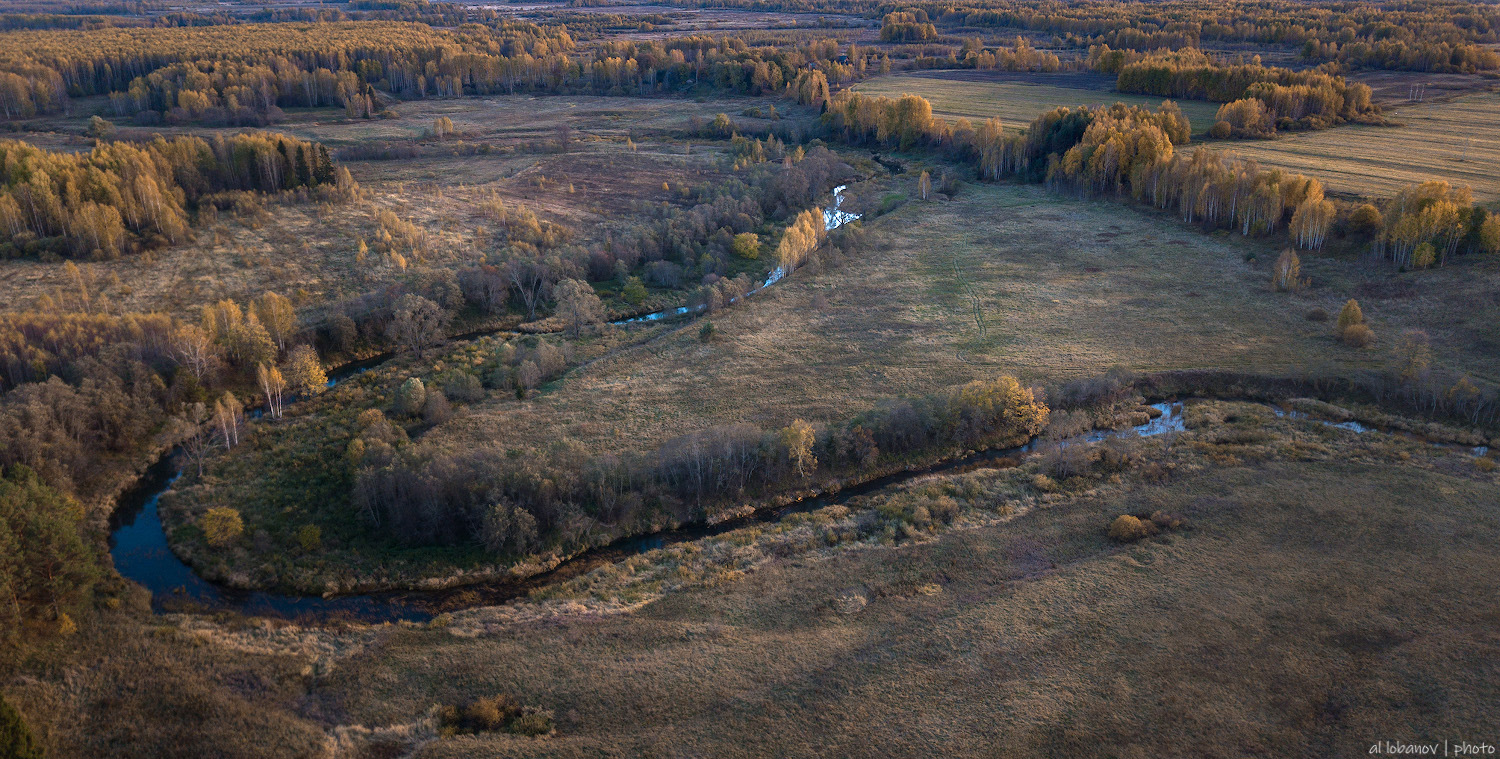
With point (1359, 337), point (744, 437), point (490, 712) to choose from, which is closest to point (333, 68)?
point (744, 437)

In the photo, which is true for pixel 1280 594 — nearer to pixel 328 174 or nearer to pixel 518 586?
pixel 518 586

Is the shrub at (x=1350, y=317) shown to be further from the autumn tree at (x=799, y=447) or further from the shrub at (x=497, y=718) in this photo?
the shrub at (x=497, y=718)

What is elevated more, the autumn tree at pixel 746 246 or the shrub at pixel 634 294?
the autumn tree at pixel 746 246

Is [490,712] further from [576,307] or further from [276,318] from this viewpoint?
[276,318]

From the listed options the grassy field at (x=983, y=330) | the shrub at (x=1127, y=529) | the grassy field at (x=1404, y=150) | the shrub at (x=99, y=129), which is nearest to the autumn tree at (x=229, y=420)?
the grassy field at (x=983, y=330)

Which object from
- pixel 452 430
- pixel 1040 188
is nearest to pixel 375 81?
pixel 1040 188

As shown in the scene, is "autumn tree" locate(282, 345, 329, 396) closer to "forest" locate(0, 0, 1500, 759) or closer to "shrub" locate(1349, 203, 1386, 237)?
"forest" locate(0, 0, 1500, 759)

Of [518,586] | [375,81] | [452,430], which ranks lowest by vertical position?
[518,586]
